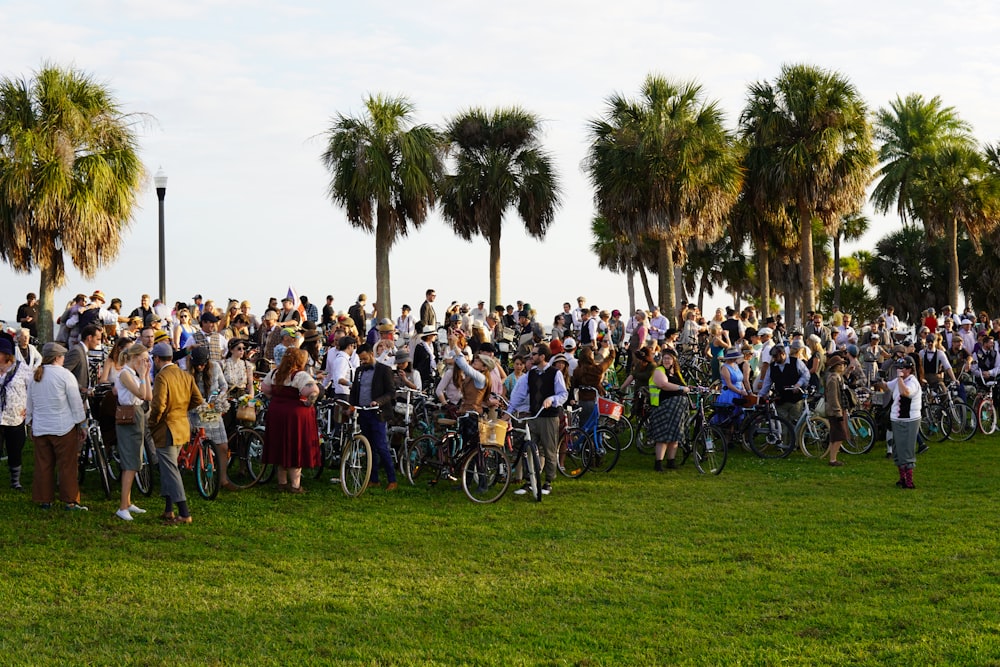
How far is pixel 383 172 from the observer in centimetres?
3462

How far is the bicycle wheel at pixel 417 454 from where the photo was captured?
540 inches

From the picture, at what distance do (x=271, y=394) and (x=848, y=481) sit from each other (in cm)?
758

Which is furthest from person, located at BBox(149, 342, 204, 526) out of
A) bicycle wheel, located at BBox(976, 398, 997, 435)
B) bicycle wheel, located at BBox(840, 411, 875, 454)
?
bicycle wheel, located at BBox(976, 398, 997, 435)

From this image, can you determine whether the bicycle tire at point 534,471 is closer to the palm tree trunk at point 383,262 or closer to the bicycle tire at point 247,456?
the bicycle tire at point 247,456

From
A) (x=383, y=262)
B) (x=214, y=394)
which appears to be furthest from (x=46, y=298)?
(x=214, y=394)

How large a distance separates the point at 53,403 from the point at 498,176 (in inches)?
1082

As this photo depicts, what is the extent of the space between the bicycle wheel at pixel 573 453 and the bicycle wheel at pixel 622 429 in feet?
4.43

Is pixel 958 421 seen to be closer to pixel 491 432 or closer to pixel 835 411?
pixel 835 411

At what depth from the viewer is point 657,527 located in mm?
11273

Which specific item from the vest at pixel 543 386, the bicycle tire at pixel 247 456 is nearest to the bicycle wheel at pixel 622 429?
the vest at pixel 543 386

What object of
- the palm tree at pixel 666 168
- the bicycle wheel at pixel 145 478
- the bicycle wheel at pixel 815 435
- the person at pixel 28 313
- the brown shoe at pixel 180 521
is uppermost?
the palm tree at pixel 666 168

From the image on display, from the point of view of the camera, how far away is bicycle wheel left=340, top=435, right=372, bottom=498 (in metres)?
12.8

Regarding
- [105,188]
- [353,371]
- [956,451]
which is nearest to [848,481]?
[956,451]

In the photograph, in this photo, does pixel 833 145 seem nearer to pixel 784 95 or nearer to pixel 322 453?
pixel 784 95
